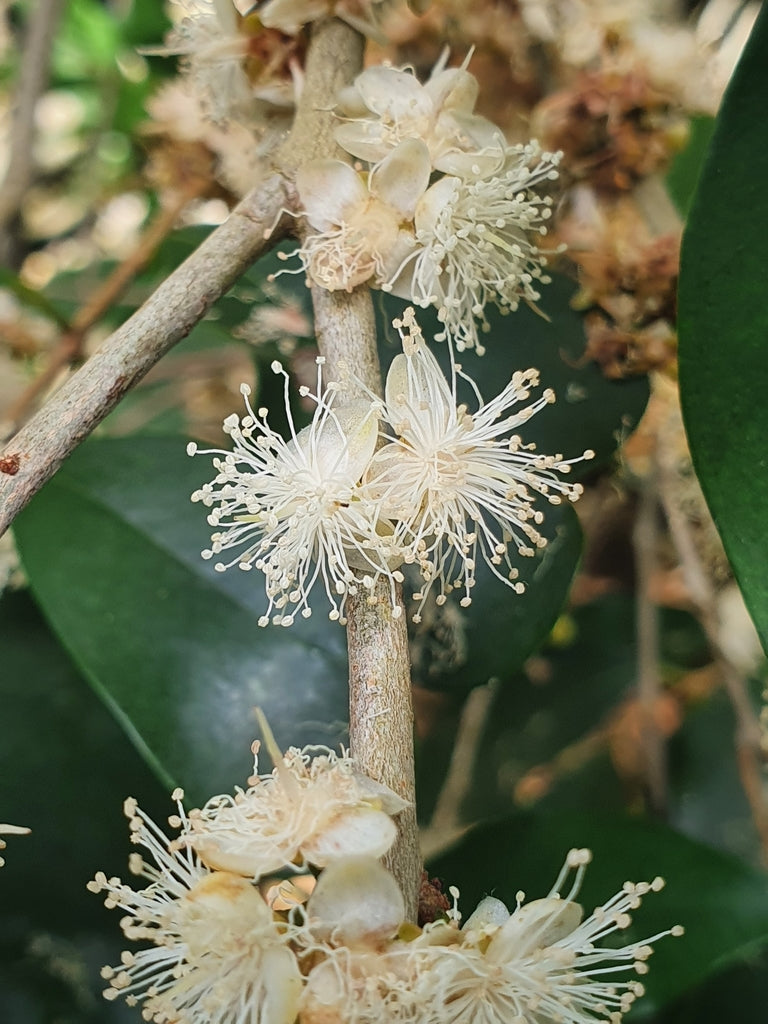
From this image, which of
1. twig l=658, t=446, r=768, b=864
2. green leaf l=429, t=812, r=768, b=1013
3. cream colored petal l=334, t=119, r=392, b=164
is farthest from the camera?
twig l=658, t=446, r=768, b=864

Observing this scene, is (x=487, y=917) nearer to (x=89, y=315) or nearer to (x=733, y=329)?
(x=733, y=329)

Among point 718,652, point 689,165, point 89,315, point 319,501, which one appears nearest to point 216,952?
point 319,501

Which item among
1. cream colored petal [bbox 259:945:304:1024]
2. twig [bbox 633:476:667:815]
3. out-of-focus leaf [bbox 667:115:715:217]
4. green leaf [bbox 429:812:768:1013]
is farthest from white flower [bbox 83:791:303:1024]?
out-of-focus leaf [bbox 667:115:715:217]

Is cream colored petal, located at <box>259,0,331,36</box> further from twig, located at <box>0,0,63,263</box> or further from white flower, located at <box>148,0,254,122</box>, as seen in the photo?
twig, located at <box>0,0,63,263</box>

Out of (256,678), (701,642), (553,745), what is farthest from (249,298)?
(701,642)

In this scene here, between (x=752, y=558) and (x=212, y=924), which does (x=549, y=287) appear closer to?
(x=752, y=558)

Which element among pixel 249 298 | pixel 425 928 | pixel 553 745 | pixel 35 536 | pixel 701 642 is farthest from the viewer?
pixel 701 642
